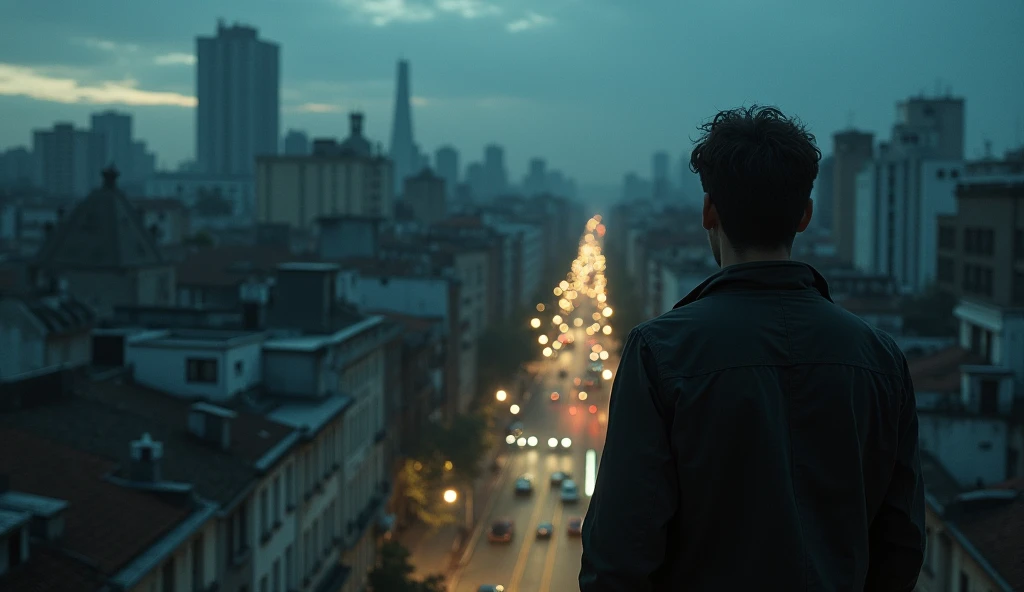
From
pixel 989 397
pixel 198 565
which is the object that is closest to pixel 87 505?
pixel 198 565

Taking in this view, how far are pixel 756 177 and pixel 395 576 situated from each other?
23.0 meters

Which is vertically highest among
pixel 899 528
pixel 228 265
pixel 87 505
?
pixel 899 528

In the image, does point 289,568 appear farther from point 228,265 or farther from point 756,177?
point 228,265

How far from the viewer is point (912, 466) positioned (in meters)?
3.19

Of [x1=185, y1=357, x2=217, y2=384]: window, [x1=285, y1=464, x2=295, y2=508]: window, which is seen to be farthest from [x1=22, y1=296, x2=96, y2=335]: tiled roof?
[x1=285, y1=464, x2=295, y2=508]: window

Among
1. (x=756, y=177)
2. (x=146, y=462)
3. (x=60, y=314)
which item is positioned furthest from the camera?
(x=60, y=314)

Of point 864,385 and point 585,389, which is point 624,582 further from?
point 585,389

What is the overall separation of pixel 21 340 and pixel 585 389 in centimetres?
4051

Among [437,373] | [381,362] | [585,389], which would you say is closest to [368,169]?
[585,389]

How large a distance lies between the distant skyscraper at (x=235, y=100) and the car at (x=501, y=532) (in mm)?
143386

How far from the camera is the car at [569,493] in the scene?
39.4 meters

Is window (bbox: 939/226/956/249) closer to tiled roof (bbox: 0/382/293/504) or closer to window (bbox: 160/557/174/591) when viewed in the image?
tiled roof (bbox: 0/382/293/504)

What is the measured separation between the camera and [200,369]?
2312cm

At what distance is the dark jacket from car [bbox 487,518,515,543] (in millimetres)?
32317
